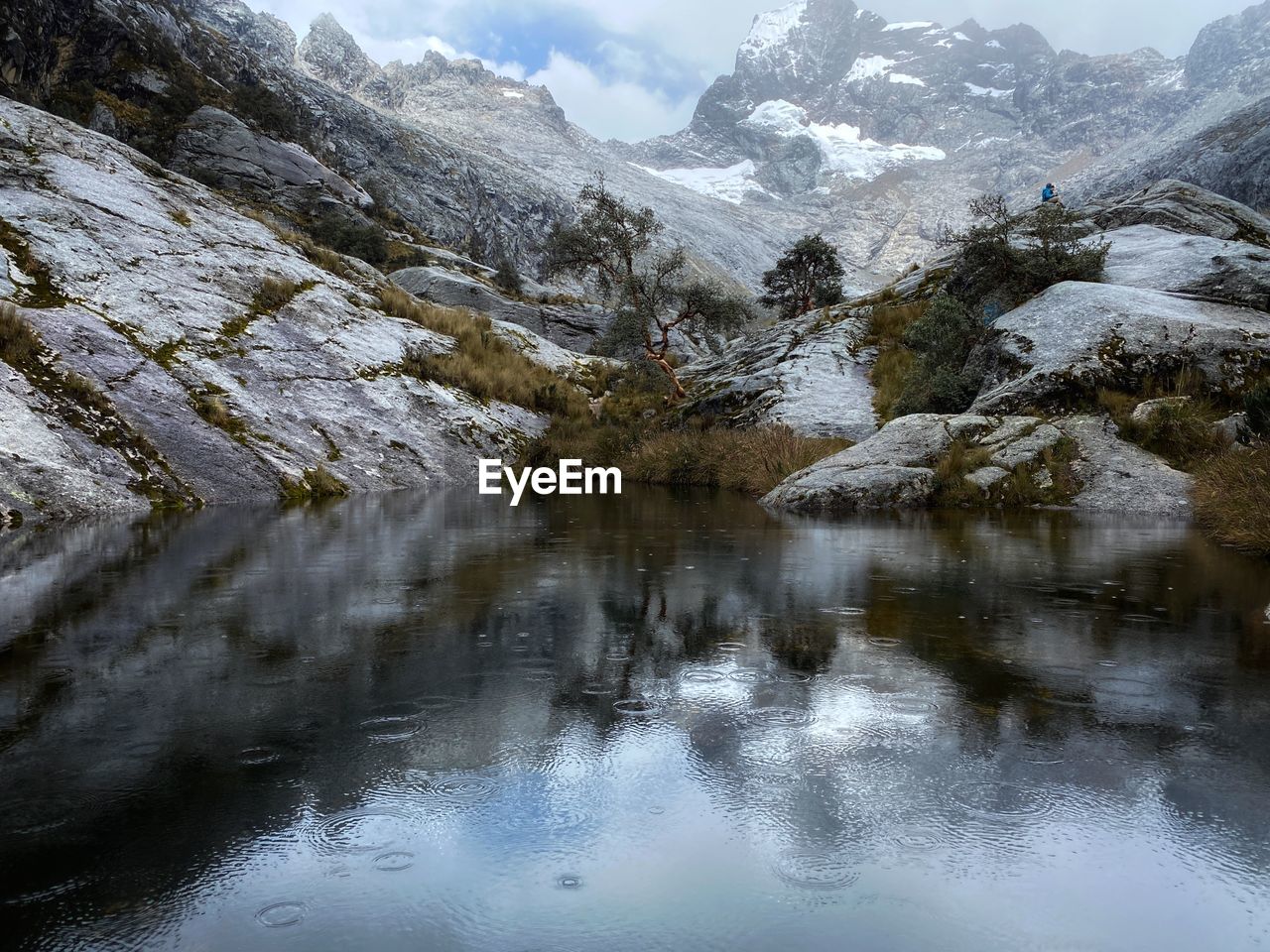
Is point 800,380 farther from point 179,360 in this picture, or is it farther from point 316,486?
point 179,360

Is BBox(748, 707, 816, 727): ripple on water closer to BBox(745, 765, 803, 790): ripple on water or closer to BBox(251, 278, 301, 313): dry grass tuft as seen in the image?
BBox(745, 765, 803, 790): ripple on water

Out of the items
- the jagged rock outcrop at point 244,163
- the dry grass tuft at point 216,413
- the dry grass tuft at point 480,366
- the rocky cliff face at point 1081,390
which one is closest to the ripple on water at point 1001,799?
the rocky cliff face at point 1081,390

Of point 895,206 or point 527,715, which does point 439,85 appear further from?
point 527,715

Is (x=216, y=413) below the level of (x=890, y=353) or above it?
below

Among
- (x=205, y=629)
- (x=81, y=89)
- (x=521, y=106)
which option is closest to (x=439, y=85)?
(x=521, y=106)

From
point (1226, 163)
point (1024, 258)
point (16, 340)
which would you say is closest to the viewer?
point (16, 340)

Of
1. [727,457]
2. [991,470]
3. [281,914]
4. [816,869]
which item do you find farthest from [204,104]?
[816,869]

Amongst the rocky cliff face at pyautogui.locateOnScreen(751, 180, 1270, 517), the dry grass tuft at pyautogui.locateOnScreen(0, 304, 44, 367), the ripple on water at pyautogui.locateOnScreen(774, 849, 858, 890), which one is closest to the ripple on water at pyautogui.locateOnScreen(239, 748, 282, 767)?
the ripple on water at pyautogui.locateOnScreen(774, 849, 858, 890)
